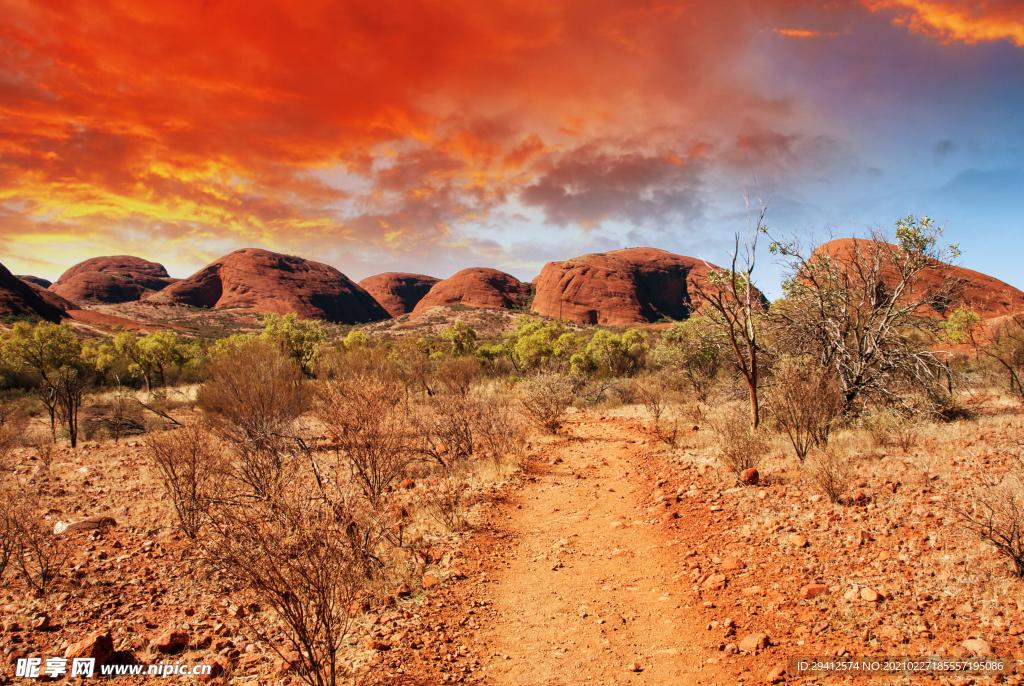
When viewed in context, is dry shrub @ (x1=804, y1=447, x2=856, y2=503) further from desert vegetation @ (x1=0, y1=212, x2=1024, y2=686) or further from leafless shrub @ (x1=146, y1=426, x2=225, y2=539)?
leafless shrub @ (x1=146, y1=426, x2=225, y2=539)

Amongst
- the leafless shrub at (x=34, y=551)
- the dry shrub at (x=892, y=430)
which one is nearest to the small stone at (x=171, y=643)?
the leafless shrub at (x=34, y=551)

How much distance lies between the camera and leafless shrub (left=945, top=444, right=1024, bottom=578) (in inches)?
144

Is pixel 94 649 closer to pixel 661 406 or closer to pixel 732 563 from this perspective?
pixel 732 563

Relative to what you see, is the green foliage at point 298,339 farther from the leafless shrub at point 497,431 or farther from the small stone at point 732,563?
the small stone at point 732,563

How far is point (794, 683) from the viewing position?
2.95 metres

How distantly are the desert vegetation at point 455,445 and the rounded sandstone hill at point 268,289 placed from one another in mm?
110324

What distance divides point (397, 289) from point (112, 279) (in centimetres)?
8642

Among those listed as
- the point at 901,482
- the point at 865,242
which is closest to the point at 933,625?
the point at 901,482

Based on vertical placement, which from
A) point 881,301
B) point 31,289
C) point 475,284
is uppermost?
point 475,284

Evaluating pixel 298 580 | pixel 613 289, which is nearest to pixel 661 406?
pixel 298 580

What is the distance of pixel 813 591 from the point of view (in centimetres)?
388

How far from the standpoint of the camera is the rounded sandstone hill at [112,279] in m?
112

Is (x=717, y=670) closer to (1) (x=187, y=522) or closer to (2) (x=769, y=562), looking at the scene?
(2) (x=769, y=562)

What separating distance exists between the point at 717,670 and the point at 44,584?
682 centimetres
